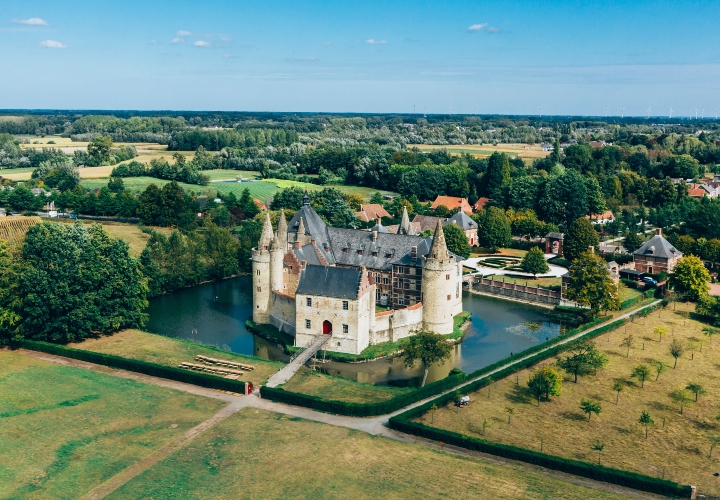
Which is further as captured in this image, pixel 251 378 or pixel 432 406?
pixel 251 378

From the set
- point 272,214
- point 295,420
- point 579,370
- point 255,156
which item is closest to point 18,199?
point 272,214

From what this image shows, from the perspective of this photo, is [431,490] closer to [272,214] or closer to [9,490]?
[9,490]

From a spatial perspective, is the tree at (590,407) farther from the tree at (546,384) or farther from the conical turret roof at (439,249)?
the conical turret roof at (439,249)

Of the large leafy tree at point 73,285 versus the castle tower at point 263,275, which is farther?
the castle tower at point 263,275

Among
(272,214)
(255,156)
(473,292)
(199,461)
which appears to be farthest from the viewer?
(255,156)

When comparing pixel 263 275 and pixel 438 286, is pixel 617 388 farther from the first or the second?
pixel 263 275

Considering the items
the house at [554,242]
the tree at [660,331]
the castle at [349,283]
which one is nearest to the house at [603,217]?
the house at [554,242]

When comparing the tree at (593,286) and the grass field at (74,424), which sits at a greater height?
the tree at (593,286)
